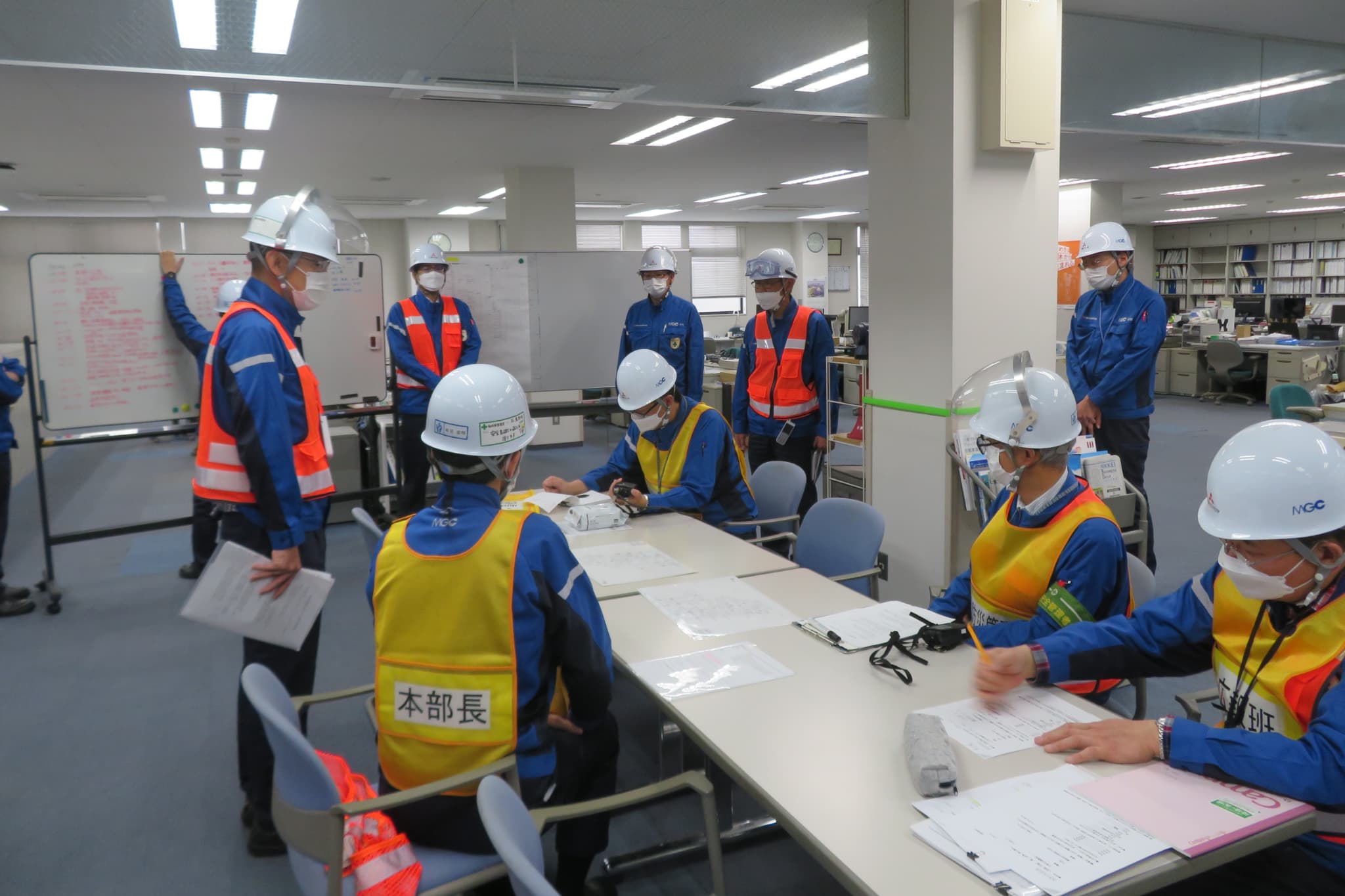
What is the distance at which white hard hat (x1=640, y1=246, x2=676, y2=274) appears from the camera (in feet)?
17.6

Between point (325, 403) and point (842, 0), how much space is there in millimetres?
4074

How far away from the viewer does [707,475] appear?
3.46 metres

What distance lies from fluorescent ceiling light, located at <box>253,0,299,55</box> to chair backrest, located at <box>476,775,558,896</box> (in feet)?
8.89

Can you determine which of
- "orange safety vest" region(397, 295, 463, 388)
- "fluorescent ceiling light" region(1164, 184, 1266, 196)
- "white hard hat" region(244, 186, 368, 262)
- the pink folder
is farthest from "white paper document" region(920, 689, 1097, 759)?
"fluorescent ceiling light" region(1164, 184, 1266, 196)

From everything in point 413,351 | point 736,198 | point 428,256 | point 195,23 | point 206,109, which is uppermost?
point 736,198

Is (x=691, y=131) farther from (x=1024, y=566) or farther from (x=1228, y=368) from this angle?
(x=1228, y=368)

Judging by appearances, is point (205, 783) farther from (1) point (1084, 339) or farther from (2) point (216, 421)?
(1) point (1084, 339)

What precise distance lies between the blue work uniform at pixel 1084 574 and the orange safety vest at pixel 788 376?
8.48ft

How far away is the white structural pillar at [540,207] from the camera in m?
8.52

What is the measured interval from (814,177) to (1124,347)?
617cm

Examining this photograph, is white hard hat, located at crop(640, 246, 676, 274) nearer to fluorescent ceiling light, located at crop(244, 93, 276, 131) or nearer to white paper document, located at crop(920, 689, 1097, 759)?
fluorescent ceiling light, located at crop(244, 93, 276, 131)

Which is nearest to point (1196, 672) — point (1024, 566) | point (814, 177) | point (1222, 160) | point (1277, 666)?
point (1277, 666)

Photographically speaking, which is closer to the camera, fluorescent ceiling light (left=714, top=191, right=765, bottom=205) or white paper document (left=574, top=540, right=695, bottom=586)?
white paper document (left=574, top=540, right=695, bottom=586)

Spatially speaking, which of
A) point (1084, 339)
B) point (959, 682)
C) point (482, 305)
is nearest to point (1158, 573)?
point (1084, 339)
